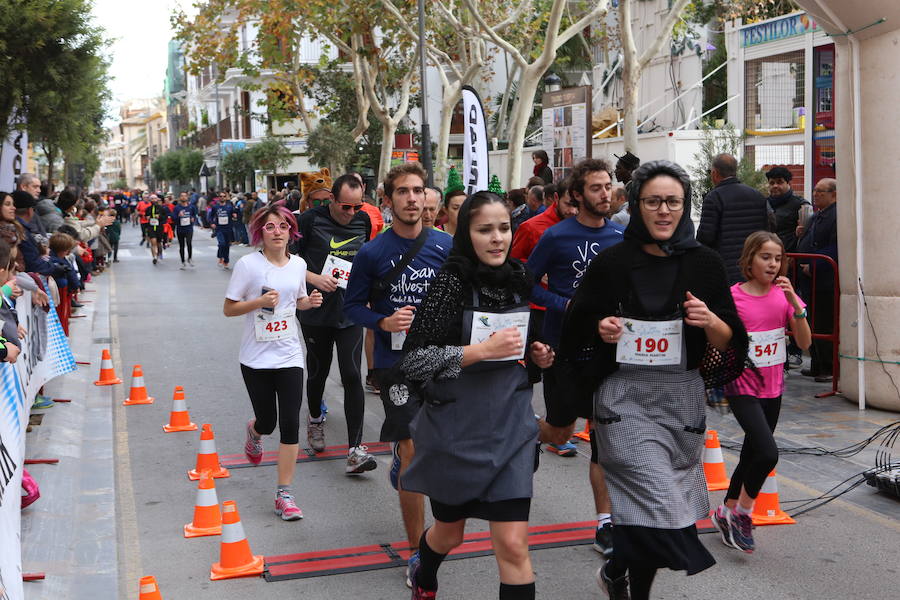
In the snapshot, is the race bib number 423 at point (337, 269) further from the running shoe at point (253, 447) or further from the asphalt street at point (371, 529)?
the asphalt street at point (371, 529)

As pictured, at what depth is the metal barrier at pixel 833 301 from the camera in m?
9.92

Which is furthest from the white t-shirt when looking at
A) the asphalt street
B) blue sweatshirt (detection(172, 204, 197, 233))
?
blue sweatshirt (detection(172, 204, 197, 233))

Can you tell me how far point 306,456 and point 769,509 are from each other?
339 cm

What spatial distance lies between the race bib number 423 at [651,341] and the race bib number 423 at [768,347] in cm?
162

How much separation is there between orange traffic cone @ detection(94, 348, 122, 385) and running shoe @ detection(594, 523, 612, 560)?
7.13m

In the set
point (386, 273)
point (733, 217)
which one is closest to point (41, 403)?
point (386, 273)

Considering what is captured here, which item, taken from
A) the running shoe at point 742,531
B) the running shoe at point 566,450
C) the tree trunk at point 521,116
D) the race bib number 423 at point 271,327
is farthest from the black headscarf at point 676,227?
the tree trunk at point 521,116

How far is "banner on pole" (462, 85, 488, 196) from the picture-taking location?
560 inches

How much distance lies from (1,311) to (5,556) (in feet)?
8.03

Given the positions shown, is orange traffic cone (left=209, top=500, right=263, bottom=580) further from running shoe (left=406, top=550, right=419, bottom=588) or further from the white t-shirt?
the white t-shirt

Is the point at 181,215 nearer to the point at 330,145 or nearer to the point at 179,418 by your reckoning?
the point at 330,145

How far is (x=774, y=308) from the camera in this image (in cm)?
583

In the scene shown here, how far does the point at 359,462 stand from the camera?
24.1 ft

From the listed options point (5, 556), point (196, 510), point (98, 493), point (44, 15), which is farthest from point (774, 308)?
point (44, 15)
